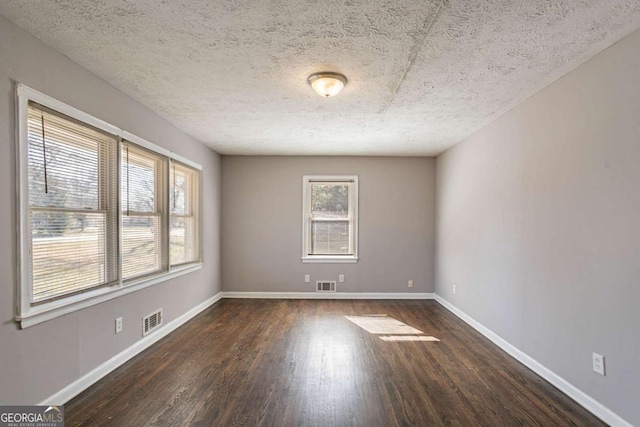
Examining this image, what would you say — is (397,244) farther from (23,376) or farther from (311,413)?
(23,376)

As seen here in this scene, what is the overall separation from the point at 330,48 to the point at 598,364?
2813 mm

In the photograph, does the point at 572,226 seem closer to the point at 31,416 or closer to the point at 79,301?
the point at 79,301

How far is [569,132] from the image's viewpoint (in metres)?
2.50

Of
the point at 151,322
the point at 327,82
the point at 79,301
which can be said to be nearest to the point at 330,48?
the point at 327,82

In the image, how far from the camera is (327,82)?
2.57 m

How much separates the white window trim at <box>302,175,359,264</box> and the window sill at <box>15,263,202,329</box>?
100 inches

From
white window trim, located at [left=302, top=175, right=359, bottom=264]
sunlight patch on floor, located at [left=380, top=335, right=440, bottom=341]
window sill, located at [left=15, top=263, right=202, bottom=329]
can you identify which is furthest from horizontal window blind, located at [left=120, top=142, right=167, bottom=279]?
sunlight patch on floor, located at [left=380, top=335, right=440, bottom=341]

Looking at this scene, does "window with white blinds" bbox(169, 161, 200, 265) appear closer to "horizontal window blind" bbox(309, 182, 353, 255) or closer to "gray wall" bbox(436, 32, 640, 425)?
"horizontal window blind" bbox(309, 182, 353, 255)

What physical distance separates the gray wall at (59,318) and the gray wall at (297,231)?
204cm

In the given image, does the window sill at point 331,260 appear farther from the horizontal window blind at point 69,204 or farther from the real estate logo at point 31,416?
the real estate logo at point 31,416

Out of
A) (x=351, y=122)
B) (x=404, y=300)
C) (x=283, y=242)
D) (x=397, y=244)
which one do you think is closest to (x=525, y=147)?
(x=351, y=122)

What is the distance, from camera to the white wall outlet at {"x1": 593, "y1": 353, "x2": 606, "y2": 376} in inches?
85.6

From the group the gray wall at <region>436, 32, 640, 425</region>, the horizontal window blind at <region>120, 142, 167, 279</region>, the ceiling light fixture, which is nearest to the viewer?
the gray wall at <region>436, 32, 640, 425</region>

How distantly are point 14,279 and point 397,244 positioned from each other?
192 inches
